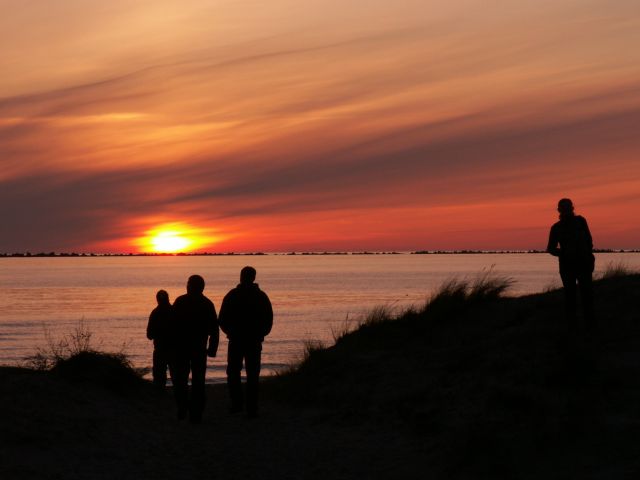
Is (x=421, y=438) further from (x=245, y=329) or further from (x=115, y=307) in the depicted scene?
(x=115, y=307)

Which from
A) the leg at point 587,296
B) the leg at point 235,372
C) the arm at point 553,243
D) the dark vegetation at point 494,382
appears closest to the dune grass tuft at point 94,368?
the leg at point 235,372

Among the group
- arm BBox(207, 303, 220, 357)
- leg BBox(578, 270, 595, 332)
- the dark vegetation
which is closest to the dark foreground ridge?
the dark vegetation

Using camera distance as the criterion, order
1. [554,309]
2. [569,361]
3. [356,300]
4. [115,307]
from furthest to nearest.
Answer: [356,300]
[115,307]
[554,309]
[569,361]

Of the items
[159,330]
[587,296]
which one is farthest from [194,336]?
[587,296]

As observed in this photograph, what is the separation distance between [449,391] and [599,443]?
3282 millimetres

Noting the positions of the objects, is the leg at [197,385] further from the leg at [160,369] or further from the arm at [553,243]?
the arm at [553,243]

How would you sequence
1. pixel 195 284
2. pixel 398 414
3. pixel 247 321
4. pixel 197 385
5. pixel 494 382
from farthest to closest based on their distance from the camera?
1. pixel 247 321
2. pixel 197 385
3. pixel 195 284
4. pixel 398 414
5. pixel 494 382

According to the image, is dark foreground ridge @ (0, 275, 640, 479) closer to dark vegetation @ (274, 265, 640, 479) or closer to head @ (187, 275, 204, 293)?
dark vegetation @ (274, 265, 640, 479)

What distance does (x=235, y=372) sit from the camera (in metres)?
13.4

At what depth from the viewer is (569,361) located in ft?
39.8

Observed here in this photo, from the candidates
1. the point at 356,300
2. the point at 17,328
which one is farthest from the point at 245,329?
the point at 356,300

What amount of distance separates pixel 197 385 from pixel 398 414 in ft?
9.55

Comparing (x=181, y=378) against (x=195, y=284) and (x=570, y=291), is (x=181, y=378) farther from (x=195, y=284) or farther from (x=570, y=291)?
(x=570, y=291)

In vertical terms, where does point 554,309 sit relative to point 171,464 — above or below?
above
